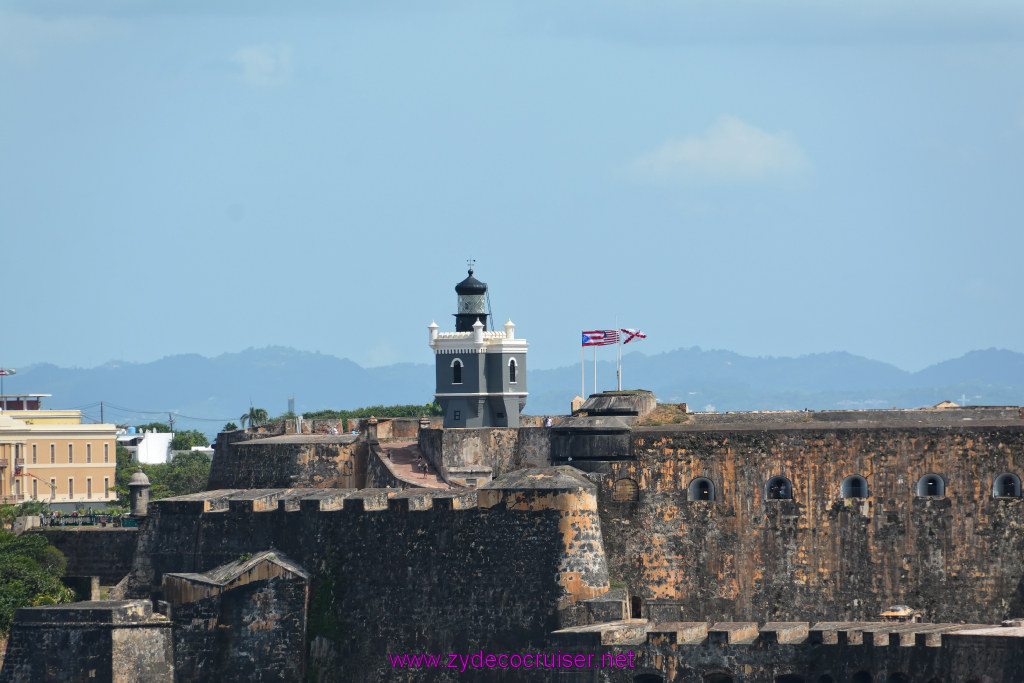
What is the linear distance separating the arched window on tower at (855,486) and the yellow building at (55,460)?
60721 millimetres

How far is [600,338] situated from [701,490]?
56.3ft

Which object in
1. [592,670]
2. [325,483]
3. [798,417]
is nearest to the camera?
[592,670]

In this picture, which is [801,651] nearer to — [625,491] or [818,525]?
[818,525]

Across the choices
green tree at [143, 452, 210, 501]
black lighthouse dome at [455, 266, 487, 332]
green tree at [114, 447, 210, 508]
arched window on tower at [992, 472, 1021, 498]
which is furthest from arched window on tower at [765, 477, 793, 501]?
green tree at [143, 452, 210, 501]

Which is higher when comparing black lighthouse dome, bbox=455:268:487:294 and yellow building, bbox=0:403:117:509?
black lighthouse dome, bbox=455:268:487:294

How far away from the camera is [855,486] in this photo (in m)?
66.6

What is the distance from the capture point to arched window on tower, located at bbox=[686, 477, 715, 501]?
6800cm

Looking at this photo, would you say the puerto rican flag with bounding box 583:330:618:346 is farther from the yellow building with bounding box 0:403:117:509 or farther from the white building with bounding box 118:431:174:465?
the white building with bounding box 118:431:174:465

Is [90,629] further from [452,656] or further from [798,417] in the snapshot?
[798,417]

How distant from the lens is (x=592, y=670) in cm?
6294

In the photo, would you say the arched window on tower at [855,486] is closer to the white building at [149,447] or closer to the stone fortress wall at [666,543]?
the stone fortress wall at [666,543]

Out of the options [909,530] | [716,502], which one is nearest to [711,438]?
[716,502]

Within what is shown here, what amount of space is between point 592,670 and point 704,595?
20.2ft

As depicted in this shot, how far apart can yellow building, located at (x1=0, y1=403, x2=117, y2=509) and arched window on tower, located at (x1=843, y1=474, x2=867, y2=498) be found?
60.7m
